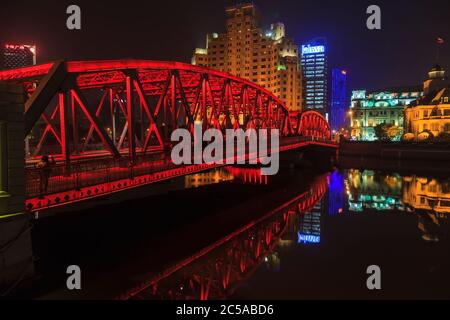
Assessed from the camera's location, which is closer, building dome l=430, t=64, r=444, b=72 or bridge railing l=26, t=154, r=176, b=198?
bridge railing l=26, t=154, r=176, b=198

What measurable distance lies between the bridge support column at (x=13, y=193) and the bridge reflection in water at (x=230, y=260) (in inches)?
164

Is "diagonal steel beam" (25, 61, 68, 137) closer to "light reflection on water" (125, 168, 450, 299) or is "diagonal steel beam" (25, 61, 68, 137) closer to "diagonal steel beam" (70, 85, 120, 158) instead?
"diagonal steel beam" (70, 85, 120, 158)

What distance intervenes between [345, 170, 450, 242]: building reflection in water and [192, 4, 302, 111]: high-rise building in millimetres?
77665

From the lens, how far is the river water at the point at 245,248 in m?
14.7

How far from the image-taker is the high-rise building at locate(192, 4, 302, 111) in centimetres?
12706

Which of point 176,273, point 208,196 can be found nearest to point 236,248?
point 176,273

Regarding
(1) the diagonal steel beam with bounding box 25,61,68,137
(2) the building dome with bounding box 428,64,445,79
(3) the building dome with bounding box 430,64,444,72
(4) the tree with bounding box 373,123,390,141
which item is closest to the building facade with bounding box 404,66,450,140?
(4) the tree with bounding box 373,123,390,141

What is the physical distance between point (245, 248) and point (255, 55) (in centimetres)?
12159

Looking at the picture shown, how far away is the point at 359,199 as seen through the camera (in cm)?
3691

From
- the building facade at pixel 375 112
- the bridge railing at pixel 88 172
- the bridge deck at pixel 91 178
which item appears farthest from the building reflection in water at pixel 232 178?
the building facade at pixel 375 112

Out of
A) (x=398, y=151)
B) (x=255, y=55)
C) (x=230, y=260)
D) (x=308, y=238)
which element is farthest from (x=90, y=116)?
(x=255, y=55)

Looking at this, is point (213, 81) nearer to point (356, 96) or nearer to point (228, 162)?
point (228, 162)

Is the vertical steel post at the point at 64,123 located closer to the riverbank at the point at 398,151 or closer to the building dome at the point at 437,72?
the riverbank at the point at 398,151

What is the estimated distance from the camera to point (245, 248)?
20359 millimetres
